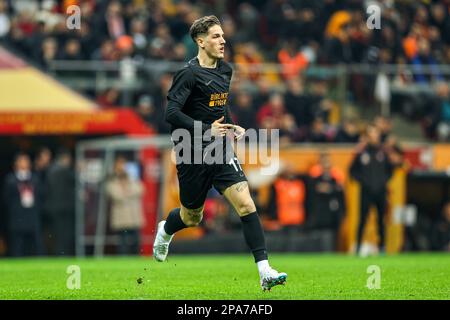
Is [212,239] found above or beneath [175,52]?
beneath

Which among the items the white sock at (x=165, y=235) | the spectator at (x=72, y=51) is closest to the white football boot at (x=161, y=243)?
the white sock at (x=165, y=235)

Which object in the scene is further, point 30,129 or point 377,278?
point 30,129

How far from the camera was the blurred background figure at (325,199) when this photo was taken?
75.6 feet

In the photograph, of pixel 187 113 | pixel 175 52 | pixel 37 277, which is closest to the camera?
pixel 187 113

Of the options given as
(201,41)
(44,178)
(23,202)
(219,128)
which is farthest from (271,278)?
(44,178)

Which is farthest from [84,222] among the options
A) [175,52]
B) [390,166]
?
[390,166]

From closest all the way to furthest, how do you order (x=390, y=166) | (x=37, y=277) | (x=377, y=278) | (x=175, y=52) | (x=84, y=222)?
(x=377, y=278) → (x=37, y=277) → (x=390, y=166) → (x=84, y=222) → (x=175, y=52)

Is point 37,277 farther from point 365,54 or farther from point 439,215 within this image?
point 365,54

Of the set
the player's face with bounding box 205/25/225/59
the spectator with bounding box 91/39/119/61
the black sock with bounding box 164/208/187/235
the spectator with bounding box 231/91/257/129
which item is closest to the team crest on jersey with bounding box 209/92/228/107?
the player's face with bounding box 205/25/225/59

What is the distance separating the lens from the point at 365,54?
2641 cm

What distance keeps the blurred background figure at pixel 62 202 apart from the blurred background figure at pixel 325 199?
4557mm

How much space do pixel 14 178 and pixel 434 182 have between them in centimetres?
845

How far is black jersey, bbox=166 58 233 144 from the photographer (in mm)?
11219

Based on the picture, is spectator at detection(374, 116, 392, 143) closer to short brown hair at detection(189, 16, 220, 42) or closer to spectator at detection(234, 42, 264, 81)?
spectator at detection(234, 42, 264, 81)
